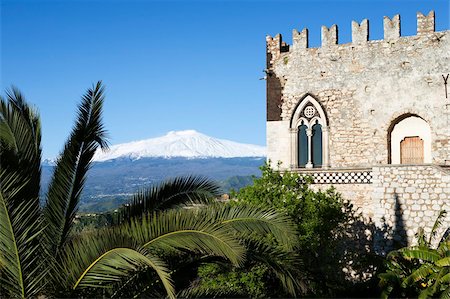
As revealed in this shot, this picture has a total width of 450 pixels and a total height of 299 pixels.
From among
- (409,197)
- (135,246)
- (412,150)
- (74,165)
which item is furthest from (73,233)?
(412,150)

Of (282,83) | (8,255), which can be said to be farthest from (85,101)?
(282,83)

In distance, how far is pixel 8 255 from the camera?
647 cm

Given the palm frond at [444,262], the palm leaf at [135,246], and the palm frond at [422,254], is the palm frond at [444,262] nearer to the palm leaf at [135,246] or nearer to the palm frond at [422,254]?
the palm frond at [422,254]

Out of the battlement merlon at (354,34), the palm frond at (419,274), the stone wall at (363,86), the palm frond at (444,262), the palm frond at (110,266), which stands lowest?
the palm frond at (419,274)

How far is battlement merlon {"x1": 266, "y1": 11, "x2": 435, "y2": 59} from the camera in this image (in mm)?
17078

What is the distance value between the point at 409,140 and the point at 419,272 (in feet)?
20.1

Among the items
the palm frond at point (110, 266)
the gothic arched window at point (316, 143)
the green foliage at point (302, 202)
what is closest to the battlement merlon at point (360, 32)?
the gothic arched window at point (316, 143)

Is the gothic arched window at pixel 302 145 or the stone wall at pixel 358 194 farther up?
the gothic arched window at pixel 302 145

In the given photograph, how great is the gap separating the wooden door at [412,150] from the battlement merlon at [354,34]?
3.18m

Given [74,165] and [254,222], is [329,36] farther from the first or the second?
[74,165]

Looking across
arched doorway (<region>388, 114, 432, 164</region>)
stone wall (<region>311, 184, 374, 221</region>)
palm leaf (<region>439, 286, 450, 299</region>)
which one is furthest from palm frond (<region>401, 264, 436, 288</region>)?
arched doorway (<region>388, 114, 432, 164</region>)

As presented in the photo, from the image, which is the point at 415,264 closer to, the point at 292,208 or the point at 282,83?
the point at 292,208

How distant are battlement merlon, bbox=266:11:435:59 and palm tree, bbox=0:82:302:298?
1165 centimetres

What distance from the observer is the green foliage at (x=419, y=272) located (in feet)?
38.1
